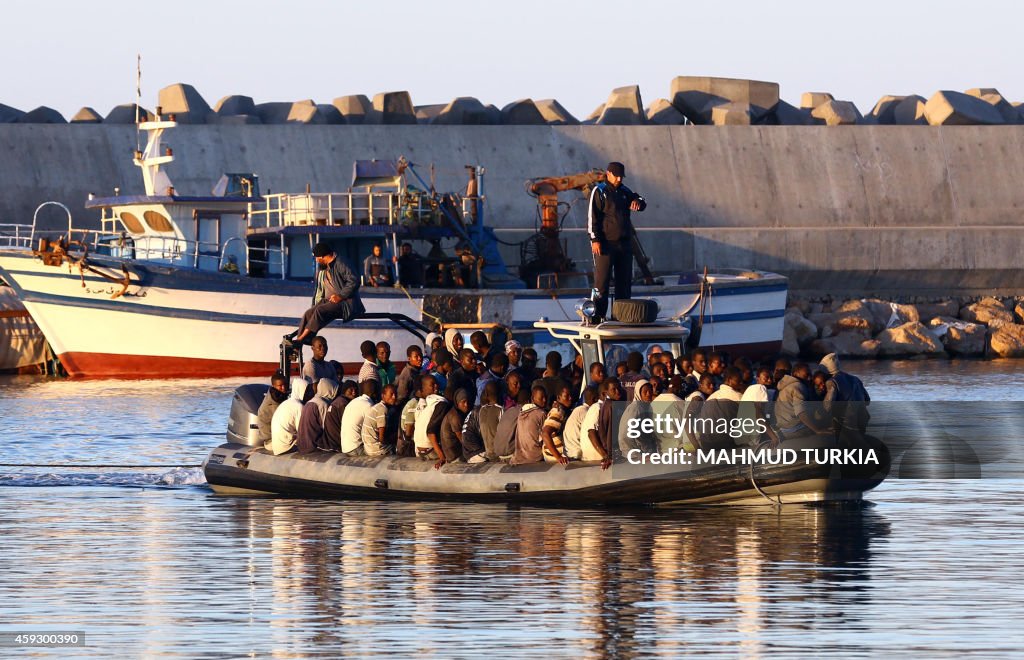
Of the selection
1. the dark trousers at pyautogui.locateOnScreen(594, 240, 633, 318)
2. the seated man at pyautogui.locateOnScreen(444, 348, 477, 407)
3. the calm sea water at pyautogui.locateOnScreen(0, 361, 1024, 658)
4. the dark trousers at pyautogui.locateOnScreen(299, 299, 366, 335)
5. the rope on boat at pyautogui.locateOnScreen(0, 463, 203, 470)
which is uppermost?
the dark trousers at pyautogui.locateOnScreen(594, 240, 633, 318)

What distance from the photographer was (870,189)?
5322 centimetres

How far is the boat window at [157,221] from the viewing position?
41219 mm

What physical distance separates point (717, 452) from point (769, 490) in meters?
0.62

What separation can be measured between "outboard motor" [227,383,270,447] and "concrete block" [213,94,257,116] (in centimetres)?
3352

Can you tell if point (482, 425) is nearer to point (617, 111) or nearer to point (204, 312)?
point (204, 312)

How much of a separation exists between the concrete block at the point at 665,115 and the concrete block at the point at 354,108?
26.2ft

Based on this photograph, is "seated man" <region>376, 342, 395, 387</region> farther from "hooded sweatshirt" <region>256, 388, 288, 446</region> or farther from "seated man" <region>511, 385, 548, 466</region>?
"seated man" <region>511, 385, 548, 466</region>

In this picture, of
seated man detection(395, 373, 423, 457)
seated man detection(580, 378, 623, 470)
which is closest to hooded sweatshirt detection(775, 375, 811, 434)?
seated man detection(580, 378, 623, 470)

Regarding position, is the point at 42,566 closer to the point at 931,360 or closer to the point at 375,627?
the point at 375,627

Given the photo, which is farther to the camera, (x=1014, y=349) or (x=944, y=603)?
(x=1014, y=349)

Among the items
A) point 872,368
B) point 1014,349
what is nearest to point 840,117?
point 1014,349

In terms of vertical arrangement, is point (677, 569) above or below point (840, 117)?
below

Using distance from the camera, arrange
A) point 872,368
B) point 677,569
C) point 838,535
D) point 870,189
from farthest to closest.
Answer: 1. point 870,189
2. point 872,368
3. point 838,535
4. point 677,569

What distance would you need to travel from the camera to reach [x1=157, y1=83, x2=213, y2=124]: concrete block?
5303cm
